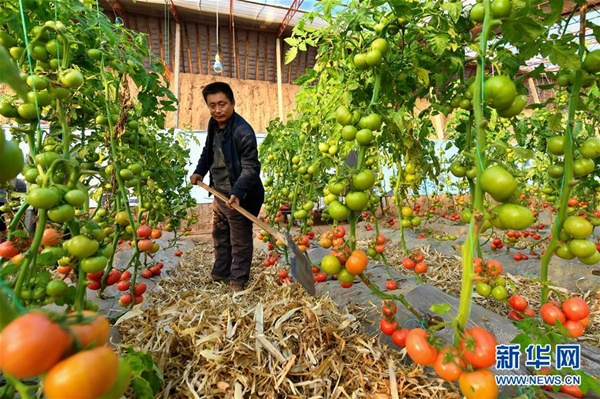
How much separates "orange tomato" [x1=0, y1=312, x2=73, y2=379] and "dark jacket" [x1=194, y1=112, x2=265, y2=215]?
2208 millimetres

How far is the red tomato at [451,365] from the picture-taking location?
0.85 metres

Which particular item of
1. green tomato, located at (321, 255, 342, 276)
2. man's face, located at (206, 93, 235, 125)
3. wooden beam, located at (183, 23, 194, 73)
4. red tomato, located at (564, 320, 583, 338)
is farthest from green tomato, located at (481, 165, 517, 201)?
wooden beam, located at (183, 23, 194, 73)

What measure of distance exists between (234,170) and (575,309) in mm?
2547

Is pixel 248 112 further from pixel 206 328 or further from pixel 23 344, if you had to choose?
pixel 23 344

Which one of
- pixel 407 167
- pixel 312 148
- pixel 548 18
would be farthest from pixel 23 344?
pixel 312 148

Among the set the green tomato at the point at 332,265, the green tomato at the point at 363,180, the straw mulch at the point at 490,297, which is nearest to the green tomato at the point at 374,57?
the green tomato at the point at 363,180

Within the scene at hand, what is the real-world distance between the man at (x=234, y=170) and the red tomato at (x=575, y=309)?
2116mm

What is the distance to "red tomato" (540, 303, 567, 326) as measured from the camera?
116 cm

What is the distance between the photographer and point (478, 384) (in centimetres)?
82

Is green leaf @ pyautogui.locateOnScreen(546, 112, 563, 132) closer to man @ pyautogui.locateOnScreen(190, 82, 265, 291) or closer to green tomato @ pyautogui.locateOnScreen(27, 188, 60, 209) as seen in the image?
green tomato @ pyautogui.locateOnScreen(27, 188, 60, 209)

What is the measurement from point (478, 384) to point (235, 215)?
7.65 feet

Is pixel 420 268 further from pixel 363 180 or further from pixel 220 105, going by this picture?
pixel 220 105

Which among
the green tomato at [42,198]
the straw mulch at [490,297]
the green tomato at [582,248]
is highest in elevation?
the green tomato at [42,198]

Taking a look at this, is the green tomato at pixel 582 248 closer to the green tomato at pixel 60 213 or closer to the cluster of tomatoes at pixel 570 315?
the cluster of tomatoes at pixel 570 315
